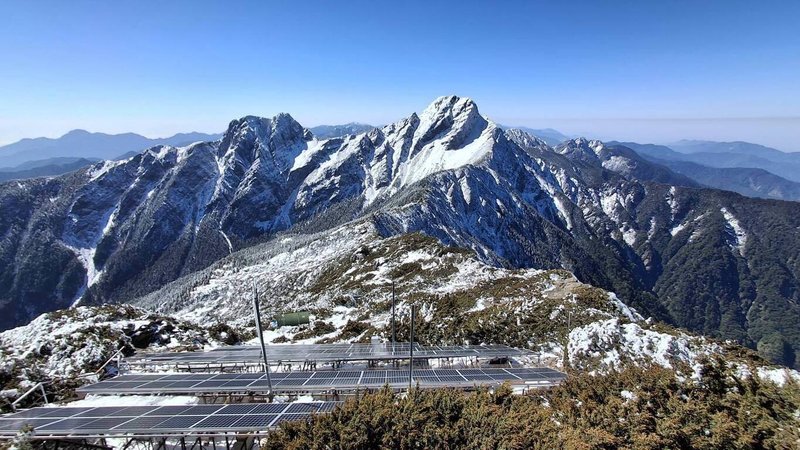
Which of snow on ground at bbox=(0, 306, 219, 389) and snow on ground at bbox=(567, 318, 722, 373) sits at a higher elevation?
snow on ground at bbox=(567, 318, 722, 373)

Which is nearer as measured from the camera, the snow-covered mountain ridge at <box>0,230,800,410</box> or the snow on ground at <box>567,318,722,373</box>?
the snow on ground at <box>567,318,722,373</box>

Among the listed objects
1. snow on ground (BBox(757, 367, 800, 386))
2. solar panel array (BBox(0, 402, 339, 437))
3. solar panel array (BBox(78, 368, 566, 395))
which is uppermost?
solar panel array (BBox(0, 402, 339, 437))

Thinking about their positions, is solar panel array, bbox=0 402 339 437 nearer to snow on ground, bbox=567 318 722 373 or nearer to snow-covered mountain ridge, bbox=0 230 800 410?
snow-covered mountain ridge, bbox=0 230 800 410

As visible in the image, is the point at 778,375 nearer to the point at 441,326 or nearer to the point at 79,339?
the point at 441,326

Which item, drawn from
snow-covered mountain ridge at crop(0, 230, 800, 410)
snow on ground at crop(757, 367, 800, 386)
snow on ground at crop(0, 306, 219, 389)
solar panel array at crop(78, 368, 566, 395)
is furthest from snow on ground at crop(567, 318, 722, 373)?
snow on ground at crop(0, 306, 219, 389)

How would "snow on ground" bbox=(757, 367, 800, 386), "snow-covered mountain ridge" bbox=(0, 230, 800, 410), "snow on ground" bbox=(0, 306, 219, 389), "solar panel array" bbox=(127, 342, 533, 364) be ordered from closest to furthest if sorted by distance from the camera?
"snow on ground" bbox=(757, 367, 800, 386) → "snow-covered mountain ridge" bbox=(0, 230, 800, 410) → "solar panel array" bbox=(127, 342, 533, 364) → "snow on ground" bbox=(0, 306, 219, 389)

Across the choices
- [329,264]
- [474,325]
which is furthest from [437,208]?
[474,325]

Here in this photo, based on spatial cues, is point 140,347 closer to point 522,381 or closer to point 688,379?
point 522,381
